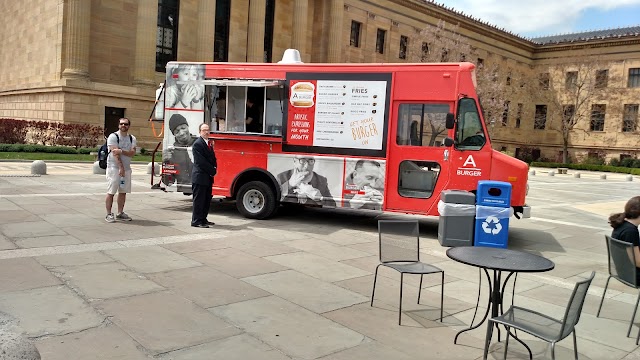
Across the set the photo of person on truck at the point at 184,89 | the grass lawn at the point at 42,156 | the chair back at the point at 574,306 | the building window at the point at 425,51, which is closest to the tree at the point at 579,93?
the building window at the point at 425,51

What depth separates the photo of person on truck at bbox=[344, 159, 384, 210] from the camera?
33.7 feet

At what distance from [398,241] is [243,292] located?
1928 millimetres

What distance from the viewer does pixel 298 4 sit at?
4134 centimetres

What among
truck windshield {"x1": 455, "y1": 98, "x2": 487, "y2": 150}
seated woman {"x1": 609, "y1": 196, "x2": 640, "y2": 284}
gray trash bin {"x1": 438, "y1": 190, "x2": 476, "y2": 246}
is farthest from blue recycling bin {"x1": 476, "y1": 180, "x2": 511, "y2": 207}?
seated woman {"x1": 609, "y1": 196, "x2": 640, "y2": 284}

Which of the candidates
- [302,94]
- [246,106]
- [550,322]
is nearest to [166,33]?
[246,106]

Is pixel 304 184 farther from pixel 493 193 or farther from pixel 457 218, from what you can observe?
pixel 493 193

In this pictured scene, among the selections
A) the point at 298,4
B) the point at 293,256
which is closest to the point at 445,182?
the point at 293,256

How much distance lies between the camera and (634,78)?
5812 centimetres

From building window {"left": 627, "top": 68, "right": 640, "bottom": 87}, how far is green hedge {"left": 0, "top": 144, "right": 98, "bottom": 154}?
2341 inches

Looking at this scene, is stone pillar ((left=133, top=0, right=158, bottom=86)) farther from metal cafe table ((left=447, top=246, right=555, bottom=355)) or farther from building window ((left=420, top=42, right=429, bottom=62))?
metal cafe table ((left=447, top=246, right=555, bottom=355))

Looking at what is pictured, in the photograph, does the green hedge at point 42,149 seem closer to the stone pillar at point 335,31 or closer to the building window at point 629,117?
the stone pillar at point 335,31

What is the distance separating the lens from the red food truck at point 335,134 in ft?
32.3

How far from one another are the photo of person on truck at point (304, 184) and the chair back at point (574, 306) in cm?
701

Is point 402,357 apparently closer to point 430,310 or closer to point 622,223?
point 430,310
